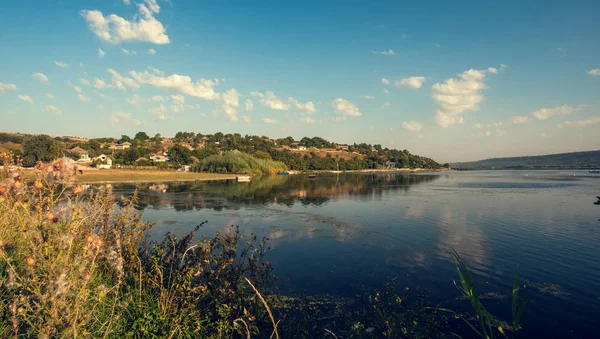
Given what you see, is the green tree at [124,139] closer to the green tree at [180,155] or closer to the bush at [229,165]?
the green tree at [180,155]

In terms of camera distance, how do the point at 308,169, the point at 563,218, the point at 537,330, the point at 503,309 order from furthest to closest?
the point at 308,169 < the point at 563,218 < the point at 503,309 < the point at 537,330

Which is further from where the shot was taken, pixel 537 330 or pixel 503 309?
pixel 503 309

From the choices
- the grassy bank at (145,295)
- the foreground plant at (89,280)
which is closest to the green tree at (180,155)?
the foreground plant at (89,280)

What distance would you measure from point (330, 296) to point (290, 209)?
2036 centimetres

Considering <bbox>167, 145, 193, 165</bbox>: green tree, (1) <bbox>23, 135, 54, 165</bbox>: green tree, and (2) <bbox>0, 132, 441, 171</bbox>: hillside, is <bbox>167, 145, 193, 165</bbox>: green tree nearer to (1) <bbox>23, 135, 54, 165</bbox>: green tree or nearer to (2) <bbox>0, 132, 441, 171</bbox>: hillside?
(2) <bbox>0, 132, 441, 171</bbox>: hillside

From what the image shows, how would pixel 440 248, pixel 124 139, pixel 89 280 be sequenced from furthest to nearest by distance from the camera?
pixel 124 139 → pixel 440 248 → pixel 89 280

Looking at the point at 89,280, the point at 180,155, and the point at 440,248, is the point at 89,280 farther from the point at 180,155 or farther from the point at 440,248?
the point at 180,155

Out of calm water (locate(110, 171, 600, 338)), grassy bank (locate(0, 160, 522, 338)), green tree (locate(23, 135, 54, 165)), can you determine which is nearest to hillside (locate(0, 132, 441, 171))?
green tree (locate(23, 135, 54, 165))

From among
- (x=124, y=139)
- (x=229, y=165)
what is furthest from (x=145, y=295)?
(x=124, y=139)

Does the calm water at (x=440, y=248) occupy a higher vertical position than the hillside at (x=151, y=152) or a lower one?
lower

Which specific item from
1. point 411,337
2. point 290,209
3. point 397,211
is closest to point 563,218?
point 397,211

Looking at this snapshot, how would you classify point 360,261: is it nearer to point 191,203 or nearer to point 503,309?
point 503,309

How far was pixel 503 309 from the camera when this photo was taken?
962 centimetres

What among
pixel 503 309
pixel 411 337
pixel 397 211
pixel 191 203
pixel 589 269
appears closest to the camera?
pixel 411 337
